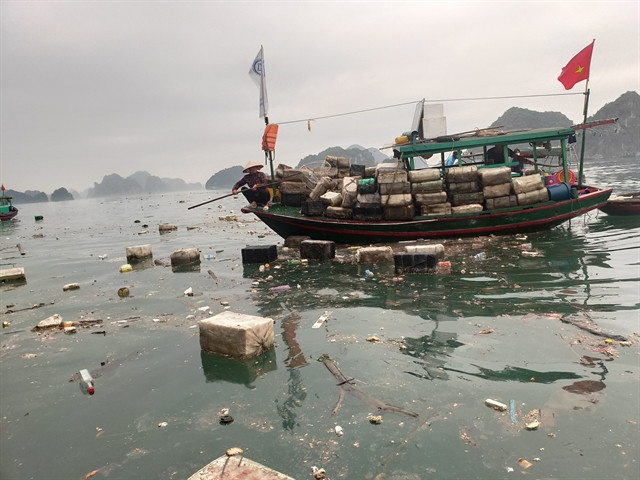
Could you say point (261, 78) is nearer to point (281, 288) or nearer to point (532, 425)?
point (281, 288)

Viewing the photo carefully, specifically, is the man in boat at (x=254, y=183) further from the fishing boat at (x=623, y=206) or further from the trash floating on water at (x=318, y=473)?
the fishing boat at (x=623, y=206)

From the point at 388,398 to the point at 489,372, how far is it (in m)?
1.10

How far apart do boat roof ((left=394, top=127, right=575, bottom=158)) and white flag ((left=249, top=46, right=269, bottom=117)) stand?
483cm

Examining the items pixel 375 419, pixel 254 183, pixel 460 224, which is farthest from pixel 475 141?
pixel 375 419

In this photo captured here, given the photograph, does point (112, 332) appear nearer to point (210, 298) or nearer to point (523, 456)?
point (210, 298)

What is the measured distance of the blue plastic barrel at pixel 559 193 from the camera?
10.8 meters

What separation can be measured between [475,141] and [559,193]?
2.77 m

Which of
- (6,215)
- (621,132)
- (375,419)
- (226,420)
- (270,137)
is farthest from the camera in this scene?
(621,132)

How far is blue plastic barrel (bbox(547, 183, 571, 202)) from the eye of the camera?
10.8m

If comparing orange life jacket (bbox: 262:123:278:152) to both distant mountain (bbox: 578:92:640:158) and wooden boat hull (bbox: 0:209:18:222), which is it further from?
distant mountain (bbox: 578:92:640:158)

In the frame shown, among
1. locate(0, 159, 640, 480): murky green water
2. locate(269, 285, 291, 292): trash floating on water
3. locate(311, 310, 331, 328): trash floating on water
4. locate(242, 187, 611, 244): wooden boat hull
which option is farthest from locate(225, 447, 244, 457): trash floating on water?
locate(242, 187, 611, 244): wooden boat hull

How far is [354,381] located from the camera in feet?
12.1

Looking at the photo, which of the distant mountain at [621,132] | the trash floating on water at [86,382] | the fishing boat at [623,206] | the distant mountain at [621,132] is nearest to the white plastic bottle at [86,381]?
the trash floating on water at [86,382]

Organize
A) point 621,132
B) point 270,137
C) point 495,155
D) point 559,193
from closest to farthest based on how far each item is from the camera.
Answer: point 559,193, point 270,137, point 495,155, point 621,132
